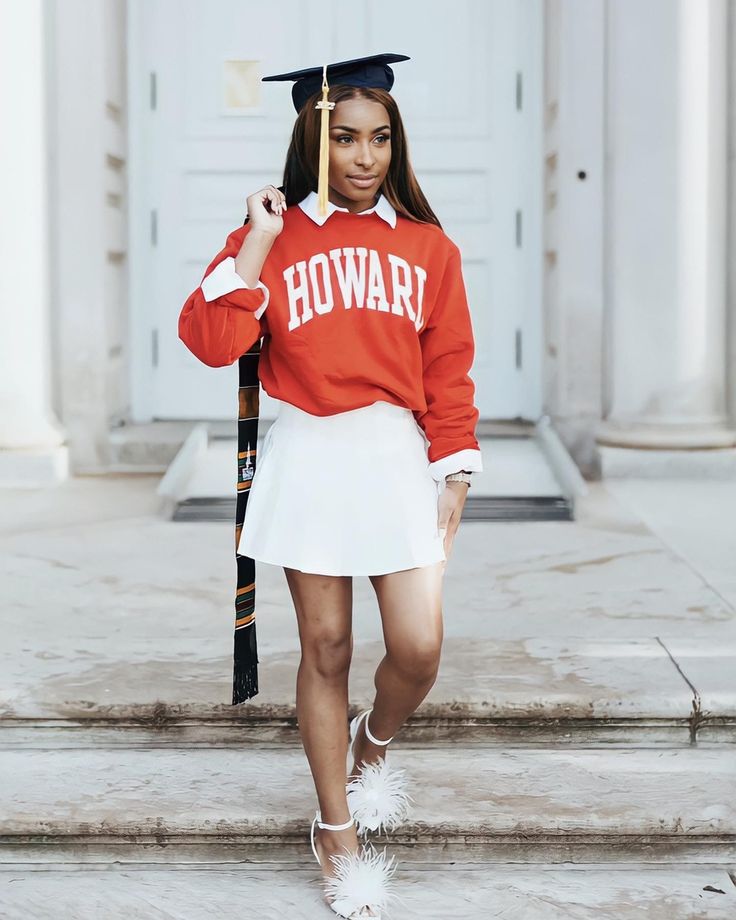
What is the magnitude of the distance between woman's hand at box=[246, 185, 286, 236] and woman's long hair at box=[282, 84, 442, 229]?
7cm

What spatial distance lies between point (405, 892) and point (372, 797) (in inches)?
7.1

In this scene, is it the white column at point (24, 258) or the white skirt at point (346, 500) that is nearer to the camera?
the white skirt at point (346, 500)

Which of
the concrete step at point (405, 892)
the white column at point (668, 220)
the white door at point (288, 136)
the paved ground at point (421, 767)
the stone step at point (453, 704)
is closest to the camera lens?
the concrete step at point (405, 892)

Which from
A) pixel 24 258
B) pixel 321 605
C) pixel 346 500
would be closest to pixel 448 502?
pixel 346 500

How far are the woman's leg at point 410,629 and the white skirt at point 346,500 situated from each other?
0.10 feet

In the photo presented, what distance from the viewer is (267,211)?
95.2 inches

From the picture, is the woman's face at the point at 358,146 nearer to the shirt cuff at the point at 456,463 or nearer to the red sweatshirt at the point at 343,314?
the red sweatshirt at the point at 343,314

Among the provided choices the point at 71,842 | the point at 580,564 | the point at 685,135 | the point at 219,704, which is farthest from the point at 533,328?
the point at 71,842

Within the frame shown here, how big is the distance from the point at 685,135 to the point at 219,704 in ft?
13.2

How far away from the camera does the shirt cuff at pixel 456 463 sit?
8.17ft

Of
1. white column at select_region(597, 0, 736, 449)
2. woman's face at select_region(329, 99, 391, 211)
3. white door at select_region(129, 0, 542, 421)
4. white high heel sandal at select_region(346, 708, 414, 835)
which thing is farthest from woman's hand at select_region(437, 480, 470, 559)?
white door at select_region(129, 0, 542, 421)

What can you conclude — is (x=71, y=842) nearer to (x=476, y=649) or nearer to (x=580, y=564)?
(x=476, y=649)

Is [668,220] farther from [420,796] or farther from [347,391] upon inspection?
[347,391]

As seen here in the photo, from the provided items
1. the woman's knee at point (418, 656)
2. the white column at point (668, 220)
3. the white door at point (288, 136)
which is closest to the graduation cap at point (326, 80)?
the woman's knee at point (418, 656)
